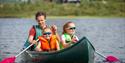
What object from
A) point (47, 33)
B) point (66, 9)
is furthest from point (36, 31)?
point (66, 9)

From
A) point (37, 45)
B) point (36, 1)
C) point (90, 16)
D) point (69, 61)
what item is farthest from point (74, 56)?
point (36, 1)

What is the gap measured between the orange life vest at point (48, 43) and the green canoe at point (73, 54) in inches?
12.5

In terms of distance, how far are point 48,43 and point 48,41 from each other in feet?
0.22

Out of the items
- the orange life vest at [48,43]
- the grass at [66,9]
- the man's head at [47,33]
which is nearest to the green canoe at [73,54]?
the orange life vest at [48,43]

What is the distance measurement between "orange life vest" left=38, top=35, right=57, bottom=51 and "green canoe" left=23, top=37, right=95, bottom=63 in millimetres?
317

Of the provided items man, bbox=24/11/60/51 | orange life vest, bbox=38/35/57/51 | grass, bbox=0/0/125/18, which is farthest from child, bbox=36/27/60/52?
grass, bbox=0/0/125/18

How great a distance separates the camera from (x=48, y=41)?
16672mm

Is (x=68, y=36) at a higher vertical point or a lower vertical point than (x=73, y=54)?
higher

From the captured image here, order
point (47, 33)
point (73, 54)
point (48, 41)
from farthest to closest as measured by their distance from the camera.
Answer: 1. point (48, 41)
2. point (47, 33)
3. point (73, 54)

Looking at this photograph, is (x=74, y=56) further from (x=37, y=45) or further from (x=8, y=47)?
(x=8, y=47)

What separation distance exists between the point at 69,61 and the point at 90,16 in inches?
2250

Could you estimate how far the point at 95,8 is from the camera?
7712cm

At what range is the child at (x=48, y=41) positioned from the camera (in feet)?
54.1

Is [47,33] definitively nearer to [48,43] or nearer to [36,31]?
[48,43]
